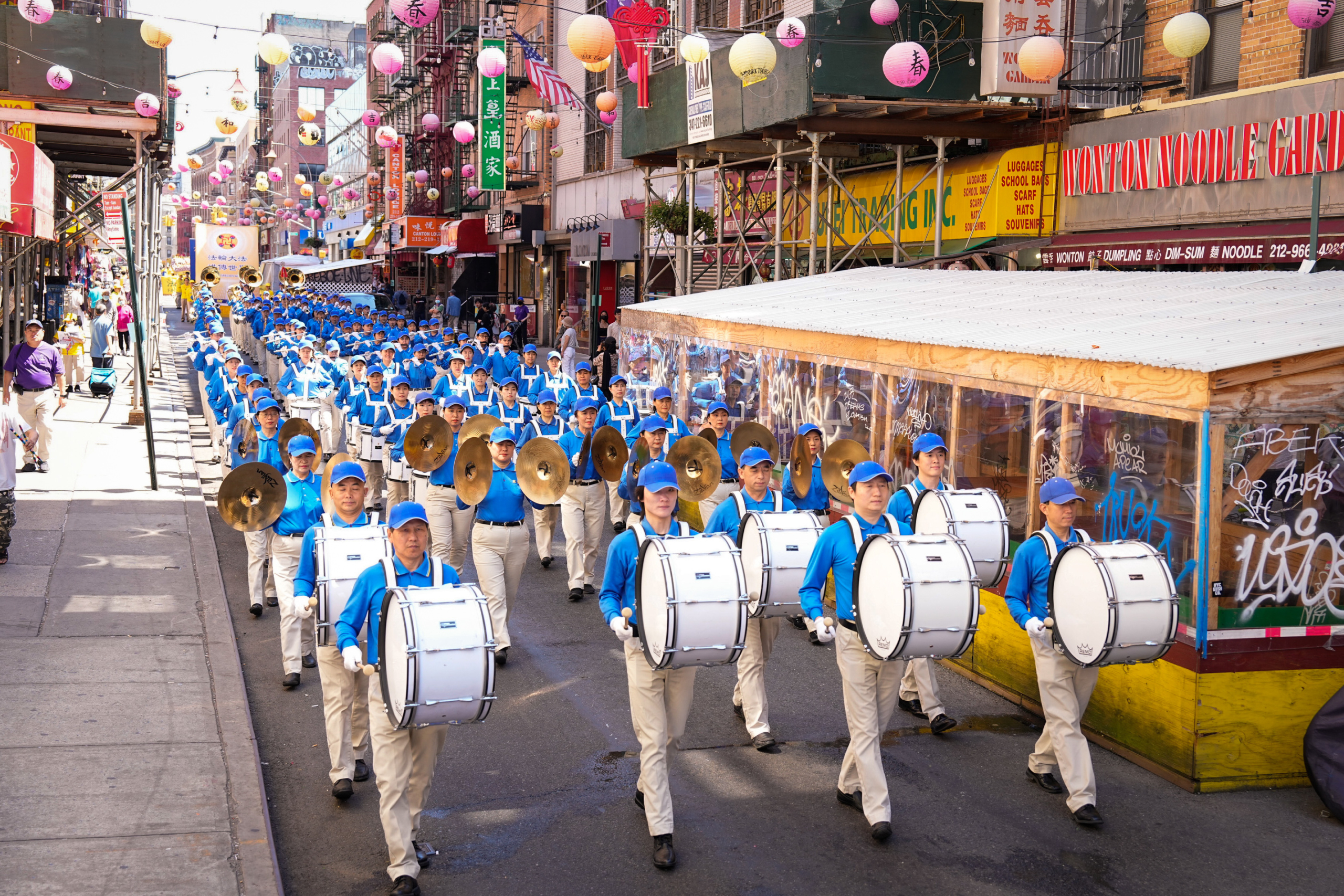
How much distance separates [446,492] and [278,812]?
4542 mm

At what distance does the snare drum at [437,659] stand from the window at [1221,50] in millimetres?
12431

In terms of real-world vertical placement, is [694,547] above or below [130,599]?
above

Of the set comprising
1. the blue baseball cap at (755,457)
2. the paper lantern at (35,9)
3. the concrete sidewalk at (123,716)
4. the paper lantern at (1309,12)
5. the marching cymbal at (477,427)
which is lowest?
the concrete sidewalk at (123,716)

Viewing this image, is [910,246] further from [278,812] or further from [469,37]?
[469,37]

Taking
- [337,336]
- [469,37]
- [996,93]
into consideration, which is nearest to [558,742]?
[996,93]

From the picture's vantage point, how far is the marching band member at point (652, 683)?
252 inches

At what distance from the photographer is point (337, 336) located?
2650 centimetres

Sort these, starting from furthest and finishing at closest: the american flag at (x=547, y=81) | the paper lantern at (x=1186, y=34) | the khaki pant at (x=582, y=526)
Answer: the american flag at (x=547, y=81)
the khaki pant at (x=582, y=526)
the paper lantern at (x=1186, y=34)

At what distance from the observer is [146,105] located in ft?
69.4

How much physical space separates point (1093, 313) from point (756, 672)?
163 inches

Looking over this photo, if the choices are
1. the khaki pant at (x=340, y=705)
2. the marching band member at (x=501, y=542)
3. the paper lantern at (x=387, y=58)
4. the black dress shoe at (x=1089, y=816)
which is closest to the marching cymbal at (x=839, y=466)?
the marching band member at (x=501, y=542)

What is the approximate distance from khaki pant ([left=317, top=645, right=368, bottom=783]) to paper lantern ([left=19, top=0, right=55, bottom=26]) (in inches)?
536

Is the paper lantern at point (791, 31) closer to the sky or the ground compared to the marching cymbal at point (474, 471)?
closer to the sky

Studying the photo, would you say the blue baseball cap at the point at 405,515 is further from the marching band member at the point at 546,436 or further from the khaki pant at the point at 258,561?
the marching band member at the point at 546,436
